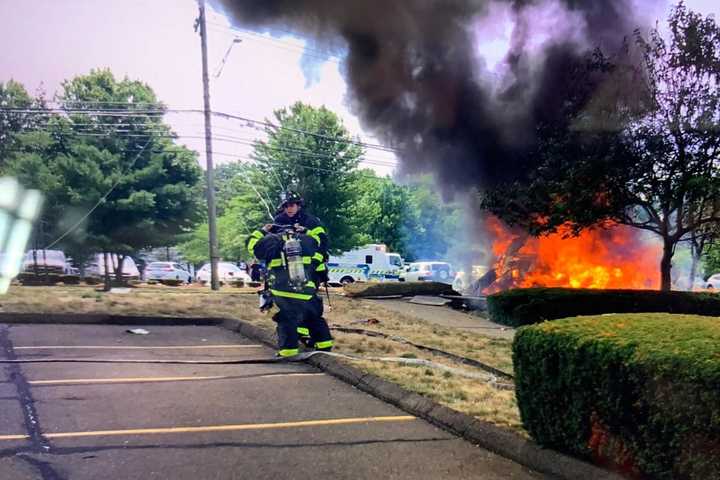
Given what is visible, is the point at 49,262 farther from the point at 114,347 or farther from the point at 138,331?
the point at 114,347

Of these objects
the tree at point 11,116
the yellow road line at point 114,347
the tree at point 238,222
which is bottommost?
the yellow road line at point 114,347

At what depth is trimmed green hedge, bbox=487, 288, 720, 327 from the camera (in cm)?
1244

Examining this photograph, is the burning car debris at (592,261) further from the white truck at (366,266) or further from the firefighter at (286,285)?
the white truck at (366,266)

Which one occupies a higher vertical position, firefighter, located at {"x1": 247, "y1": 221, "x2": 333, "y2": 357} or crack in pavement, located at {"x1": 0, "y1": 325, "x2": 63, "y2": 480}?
firefighter, located at {"x1": 247, "y1": 221, "x2": 333, "y2": 357}

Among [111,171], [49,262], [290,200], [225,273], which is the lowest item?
[225,273]

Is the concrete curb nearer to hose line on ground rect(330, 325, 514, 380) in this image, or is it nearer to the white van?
hose line on ground rect(330, 325, 514, 380)

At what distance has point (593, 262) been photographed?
54.0 ft

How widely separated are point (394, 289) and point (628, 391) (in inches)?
564

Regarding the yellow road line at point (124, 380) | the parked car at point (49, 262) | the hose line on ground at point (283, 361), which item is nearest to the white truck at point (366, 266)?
the parked car at point (49, 262)

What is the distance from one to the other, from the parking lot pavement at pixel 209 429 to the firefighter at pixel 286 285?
56cm

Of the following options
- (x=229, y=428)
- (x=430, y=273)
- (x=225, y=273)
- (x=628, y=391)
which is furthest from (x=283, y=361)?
(x=225, y=273)

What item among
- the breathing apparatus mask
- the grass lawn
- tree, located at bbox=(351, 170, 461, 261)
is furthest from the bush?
tree, located at bbox=(351, 170, 461, 261)

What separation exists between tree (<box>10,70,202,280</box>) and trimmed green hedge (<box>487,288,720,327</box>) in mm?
15472

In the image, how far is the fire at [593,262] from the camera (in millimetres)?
16344
